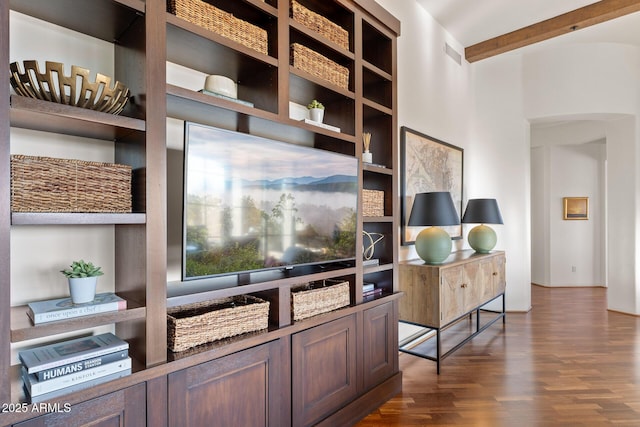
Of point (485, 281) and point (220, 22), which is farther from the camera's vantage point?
point (485, 281)

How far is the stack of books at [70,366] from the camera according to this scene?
3.89 feet

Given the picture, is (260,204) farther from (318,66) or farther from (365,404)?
(365,404)

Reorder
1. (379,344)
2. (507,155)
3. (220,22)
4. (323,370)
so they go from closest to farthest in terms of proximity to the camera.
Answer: (220,22)
(323,370)
(379,344)
(507,155)

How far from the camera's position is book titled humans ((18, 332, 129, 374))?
1.21 m

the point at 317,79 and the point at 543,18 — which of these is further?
the point at 543,18

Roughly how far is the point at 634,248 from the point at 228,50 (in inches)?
232

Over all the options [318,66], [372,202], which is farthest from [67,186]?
[372,202]

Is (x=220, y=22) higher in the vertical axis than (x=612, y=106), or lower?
lower

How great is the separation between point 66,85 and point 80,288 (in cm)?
71

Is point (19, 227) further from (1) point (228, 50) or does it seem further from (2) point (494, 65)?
(2) point (494, 65)

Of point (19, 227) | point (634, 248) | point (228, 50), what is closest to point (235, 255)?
point (19, 227)

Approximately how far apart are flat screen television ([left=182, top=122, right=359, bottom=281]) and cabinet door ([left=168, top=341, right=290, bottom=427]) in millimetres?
391

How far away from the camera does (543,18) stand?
4.25m

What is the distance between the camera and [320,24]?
229 centimetres
